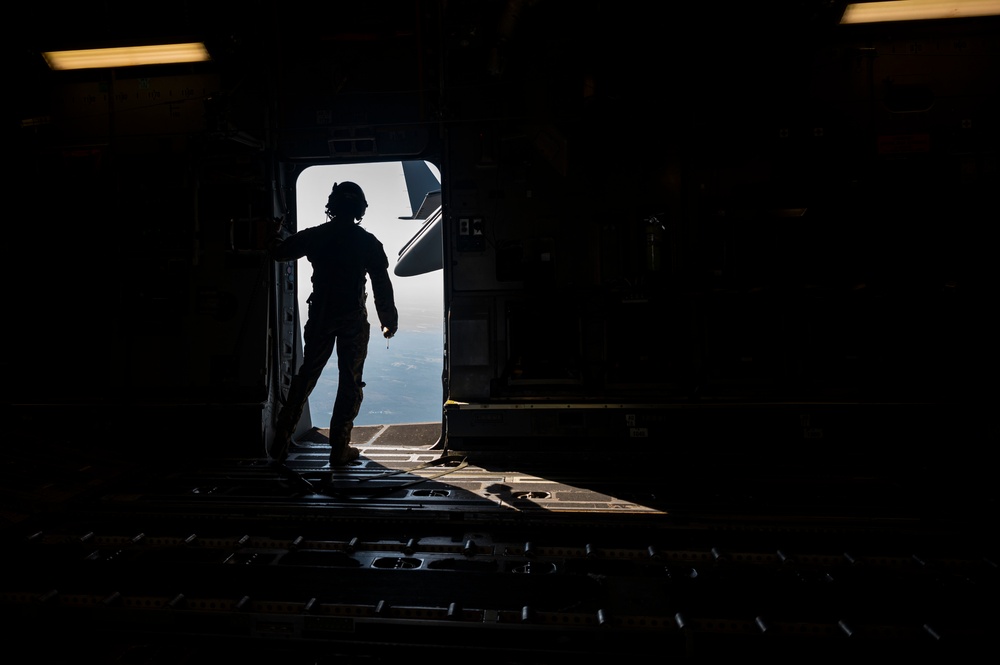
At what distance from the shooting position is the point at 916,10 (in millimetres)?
4352

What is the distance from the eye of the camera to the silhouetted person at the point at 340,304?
14.3 feet

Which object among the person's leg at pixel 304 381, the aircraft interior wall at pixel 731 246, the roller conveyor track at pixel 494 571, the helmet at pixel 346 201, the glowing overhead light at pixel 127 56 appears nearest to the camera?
the roller conveyor track at pixel 494 571

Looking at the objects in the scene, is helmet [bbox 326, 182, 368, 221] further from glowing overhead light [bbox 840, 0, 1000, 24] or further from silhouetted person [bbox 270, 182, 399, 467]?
glowing overhead light [bbox 840, 0, 1000, 24]

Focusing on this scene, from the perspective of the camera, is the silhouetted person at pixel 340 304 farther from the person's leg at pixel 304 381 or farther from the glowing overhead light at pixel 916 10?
the glowing overhead light at pixel 916 10

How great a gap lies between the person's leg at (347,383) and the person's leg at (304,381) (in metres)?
0.14

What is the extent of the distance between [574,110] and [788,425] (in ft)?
11.3

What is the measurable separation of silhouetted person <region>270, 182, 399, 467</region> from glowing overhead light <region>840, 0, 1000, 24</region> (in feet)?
14.9

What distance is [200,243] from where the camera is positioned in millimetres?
5195

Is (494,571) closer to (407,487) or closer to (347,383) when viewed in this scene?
(407,487)

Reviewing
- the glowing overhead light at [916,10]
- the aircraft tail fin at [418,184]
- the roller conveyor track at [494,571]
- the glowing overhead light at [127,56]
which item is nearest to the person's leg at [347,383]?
the roller conveyor track at [494,571]

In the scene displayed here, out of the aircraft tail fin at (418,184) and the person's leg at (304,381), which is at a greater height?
the aircraft tail fin at (418,184)

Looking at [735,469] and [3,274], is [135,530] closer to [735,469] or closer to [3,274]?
[3,274]

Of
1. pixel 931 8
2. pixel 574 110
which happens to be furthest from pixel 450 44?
pixel 931 8

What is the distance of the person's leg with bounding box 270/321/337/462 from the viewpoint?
4293mm
